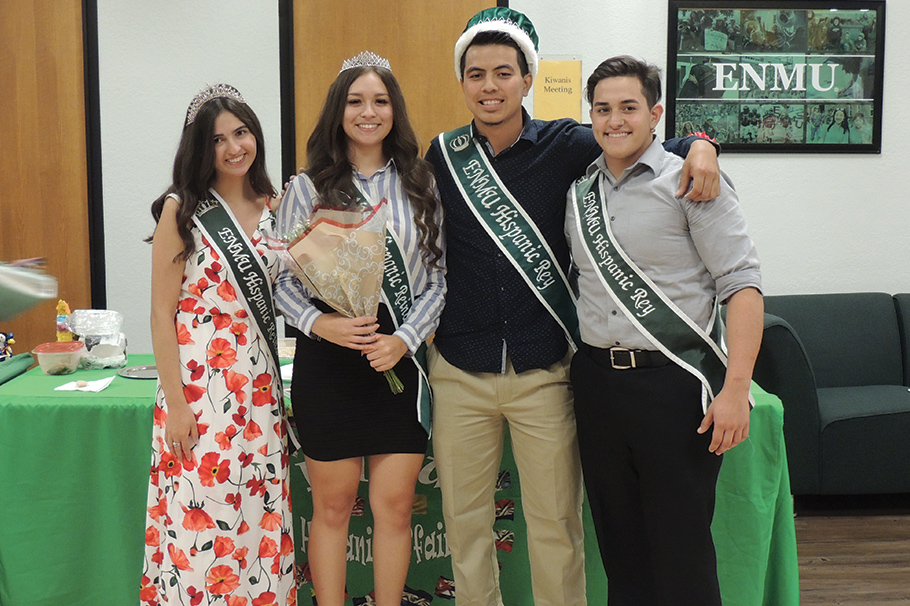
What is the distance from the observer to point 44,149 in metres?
3.38

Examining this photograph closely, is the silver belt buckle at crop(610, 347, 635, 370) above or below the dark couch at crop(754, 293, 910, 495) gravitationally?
above

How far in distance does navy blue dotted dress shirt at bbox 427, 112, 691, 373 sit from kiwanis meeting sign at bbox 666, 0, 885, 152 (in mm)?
1978

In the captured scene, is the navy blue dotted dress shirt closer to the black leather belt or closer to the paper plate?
the black leather belt

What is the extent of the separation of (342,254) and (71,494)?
1.12 metres

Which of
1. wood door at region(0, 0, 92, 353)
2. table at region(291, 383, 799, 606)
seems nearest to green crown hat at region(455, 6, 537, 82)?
table at region(291, 383, 799, 606)

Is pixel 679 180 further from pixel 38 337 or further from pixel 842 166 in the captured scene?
pixel 38 337

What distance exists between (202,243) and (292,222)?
0.21 metres

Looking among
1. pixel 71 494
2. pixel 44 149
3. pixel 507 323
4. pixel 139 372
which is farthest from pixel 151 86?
pixel 507 323

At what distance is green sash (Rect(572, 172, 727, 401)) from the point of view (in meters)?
1.53

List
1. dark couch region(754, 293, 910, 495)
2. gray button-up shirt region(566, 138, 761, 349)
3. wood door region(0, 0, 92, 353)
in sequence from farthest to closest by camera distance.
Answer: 1. wood door region(0, 0, 92, 353)
2. dark couch region(754, 293, 910, 495)
3. gray button-up shirt region(566, 138, 761, 349)

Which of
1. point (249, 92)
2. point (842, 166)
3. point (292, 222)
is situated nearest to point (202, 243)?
point (292, 222)

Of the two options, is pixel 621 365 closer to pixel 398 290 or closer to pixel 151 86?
pixel 398 290

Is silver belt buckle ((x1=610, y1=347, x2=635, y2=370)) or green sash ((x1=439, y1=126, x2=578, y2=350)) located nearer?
silver belt buckle ((x1=610, y1=347, x2=635, y2=370))

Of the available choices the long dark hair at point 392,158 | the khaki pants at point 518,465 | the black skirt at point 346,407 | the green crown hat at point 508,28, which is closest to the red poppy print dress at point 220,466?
the black skirt at point 346,407
